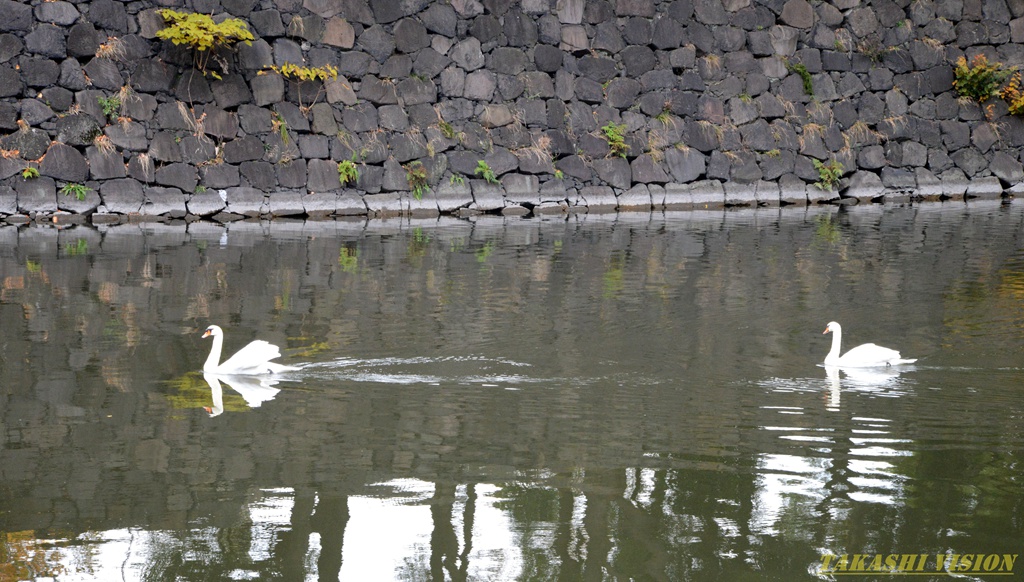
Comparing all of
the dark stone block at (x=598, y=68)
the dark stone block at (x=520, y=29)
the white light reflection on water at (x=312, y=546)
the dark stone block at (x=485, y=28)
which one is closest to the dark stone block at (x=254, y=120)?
the dark stone block at (x=485, y=28)

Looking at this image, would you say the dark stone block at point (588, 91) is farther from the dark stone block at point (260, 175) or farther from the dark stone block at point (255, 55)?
the dark stone block at point (260, 175)

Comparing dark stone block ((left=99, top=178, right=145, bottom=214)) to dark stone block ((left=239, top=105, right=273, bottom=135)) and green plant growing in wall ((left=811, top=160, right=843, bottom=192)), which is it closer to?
dark stone block ((left=239, top=105, right=273, bottom=135))

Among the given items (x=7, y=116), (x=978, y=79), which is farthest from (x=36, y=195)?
(x=978, y=79)

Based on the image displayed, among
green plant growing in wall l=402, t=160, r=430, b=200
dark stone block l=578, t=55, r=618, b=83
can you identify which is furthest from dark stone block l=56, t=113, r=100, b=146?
dark stone block l=578, t=55, r=618, b=83

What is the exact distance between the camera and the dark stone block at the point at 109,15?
18.1m

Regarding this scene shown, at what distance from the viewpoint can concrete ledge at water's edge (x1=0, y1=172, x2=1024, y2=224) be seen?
1728 centimetres

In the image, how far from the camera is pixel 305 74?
1895 centimetres

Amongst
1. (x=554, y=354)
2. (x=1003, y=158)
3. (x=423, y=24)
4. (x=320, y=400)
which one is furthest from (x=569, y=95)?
(x=320, y=400)

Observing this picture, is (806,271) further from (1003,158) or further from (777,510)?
(1003,158)

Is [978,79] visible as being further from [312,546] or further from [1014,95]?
[312,546]

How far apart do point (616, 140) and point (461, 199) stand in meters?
3.30

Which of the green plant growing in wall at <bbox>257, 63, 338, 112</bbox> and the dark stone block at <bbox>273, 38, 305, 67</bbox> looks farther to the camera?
the dark stone block at <bbox>273, 38, 305, 67</bbox>

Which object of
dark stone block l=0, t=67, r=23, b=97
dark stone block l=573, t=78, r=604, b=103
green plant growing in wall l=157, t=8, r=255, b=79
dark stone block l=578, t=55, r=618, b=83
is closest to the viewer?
dark stone block l=0, t=67, r=23, b=97

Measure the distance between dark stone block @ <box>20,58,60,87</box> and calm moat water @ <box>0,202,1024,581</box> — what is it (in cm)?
692
